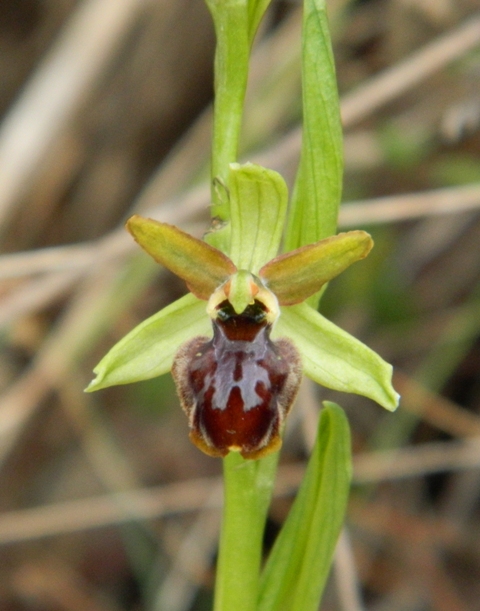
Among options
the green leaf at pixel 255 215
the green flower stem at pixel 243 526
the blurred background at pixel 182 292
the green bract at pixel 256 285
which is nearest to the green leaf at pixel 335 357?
the green bract at pixel 256 285

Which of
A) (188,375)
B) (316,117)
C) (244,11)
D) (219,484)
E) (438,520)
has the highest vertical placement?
(244,11)

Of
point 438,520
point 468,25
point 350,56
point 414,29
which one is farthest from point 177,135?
point 438,520

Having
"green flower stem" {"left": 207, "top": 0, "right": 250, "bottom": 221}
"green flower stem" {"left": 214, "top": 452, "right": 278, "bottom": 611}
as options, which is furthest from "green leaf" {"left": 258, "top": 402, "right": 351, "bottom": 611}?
"green flower stem" {"left": 207, "top": 0, "right": 250, "bottom": 221}

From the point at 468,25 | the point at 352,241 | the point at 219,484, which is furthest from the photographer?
the point at 219,484

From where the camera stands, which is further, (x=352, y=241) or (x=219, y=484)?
(x=219, y=484)

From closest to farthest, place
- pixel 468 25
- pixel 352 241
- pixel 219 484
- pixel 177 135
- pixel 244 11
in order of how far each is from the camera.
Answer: pixel 352 241 < pixel 244 11 < pixel 468 25 < pixel 219 484 < pixel 177 135

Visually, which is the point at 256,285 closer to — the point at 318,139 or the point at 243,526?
the point at 318,139

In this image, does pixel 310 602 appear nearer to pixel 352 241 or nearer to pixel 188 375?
pixel 188 375
